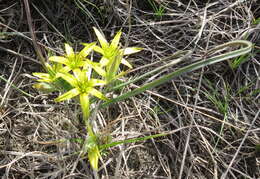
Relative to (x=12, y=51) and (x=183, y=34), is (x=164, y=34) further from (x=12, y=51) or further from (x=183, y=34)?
(x=12, y=51)

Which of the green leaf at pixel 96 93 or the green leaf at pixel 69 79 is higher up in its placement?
the green leaf at pixel 69 79

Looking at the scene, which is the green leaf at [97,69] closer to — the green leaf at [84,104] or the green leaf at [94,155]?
the green leaf at [84,104]

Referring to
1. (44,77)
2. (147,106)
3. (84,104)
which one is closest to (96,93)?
(84,104)

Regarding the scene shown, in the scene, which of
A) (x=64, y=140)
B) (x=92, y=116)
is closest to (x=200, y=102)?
(x=92, y=116)

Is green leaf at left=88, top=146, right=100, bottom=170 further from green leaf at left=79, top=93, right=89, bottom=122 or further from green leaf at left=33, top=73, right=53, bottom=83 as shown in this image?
green leaf at left=33, top=73, right=53, bottom=83

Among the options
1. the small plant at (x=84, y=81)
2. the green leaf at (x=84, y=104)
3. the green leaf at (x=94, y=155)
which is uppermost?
the small plant at (x=84, y=81)

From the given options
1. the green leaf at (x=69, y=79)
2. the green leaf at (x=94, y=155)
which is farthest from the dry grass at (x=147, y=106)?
the green leaf at (x=69, y=79)

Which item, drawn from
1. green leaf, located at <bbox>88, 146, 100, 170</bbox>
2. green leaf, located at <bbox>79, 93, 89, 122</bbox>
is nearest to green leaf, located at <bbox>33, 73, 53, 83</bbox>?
green leaf, located at <bbox>79, 93, 89, 122</bbox>

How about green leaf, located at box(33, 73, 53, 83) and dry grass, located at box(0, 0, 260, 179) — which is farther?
dry grass, located at box(0, 0, 260, 179)

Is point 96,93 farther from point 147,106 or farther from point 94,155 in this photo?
point 147,106
